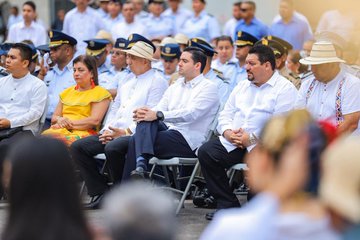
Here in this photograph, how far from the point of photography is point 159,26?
15.3m

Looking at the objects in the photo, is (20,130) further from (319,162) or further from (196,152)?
(319,162)

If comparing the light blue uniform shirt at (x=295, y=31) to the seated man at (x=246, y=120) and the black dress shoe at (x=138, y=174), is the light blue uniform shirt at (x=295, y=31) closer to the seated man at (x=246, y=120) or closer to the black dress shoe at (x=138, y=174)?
the seated man at (x=246, y=120)

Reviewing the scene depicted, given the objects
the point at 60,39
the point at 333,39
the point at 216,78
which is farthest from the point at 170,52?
the point at 333,39

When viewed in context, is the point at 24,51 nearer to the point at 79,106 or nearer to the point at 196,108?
the point at 79,106

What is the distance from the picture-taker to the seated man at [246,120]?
8.38m

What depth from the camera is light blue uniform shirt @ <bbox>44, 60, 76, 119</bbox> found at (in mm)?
10664

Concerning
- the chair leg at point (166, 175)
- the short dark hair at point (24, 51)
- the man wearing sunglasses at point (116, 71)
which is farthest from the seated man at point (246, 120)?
the short dark hair at point (24, 51)

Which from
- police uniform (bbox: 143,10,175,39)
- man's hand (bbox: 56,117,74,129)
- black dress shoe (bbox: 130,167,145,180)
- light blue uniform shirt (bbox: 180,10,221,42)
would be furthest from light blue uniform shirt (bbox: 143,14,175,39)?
black dress shoe (bbox: 130,167,145,180)

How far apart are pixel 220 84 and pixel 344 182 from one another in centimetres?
697

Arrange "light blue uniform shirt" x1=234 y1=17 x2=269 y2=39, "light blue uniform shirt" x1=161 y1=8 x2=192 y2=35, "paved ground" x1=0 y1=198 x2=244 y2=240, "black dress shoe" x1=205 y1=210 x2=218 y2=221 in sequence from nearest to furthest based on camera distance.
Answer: "paved ground" x1=0 y1=198 x2=244 y2=240 < "black dress shoe" x1=205 y1=210 x2=218 y2=221 < "light blue uniform shirt" x1=234 y1=17 x2=269 y2=39 < "light blue uniform shirt" x1=161 y1=8 x2=192 y2=35

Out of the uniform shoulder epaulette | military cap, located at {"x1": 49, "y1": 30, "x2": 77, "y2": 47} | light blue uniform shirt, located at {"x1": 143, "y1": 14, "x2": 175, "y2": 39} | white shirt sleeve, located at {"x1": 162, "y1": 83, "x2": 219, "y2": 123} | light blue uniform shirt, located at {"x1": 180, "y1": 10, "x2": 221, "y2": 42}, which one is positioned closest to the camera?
white shirt sleeve, located at {"x1": 162, "y1": 83, "x2": 219, "y2": 123}

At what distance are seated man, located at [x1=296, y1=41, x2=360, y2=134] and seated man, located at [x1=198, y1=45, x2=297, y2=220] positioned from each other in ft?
0.61

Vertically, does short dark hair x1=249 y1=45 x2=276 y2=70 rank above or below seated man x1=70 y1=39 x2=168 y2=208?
above

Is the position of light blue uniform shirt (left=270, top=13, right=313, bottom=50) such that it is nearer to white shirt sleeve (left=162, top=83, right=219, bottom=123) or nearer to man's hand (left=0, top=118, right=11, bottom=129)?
white shirt sleeve (left=162, top=83, right=219, bottom=123)
